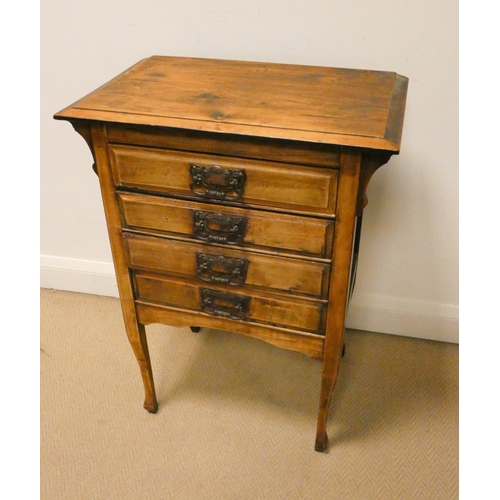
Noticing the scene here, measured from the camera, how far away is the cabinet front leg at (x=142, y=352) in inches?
53.0

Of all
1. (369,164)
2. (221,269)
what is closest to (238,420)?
(221,269)

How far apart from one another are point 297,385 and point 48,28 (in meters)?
1.35

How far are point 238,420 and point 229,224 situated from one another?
2.34 ft

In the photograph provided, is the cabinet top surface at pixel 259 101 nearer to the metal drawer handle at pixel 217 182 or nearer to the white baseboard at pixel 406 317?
the metal drawer handle at pixel 217 182

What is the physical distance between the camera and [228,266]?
44.9 inches

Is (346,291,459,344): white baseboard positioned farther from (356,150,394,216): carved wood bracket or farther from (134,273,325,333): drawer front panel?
(356,150,394,216): carved wood bracket

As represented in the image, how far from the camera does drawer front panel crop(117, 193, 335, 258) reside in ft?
3.45

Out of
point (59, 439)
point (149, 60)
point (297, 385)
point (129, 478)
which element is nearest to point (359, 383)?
point (297, 385)

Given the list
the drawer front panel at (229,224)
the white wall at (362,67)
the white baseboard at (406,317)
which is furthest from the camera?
the white baseboard at (406,317)

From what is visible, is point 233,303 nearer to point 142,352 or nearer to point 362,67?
point 142,352

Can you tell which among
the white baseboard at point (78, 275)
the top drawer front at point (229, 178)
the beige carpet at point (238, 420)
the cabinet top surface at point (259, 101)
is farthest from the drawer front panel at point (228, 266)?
the white baseboard at point (78, 275)

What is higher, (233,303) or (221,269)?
(221,269)

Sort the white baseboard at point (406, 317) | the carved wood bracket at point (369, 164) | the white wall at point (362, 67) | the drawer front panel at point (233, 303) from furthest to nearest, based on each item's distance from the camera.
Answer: the white baseboard at point (406, 317), the white wall at point (362, 67), the drawer front panel at point (233, 303), the carved wood bracket at point (369, 164)

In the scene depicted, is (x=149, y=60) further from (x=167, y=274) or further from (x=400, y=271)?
(x=400, y=271)
